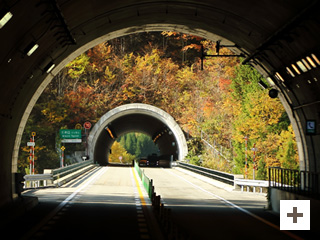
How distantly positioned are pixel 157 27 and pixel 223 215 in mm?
10205

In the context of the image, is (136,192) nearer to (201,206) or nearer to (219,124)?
(201,206)

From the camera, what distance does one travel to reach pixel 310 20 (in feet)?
52.6

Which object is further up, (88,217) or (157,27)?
(157,27)

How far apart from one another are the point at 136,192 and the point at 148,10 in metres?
11.4

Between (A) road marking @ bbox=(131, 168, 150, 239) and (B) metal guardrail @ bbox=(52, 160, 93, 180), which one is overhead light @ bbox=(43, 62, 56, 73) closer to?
(A) road marking @ bbox=(131, 168, 150, 239)

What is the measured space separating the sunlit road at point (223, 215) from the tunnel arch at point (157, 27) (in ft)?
11.0

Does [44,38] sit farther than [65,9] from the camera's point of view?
Yes

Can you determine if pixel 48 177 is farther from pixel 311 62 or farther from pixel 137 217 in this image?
pixel 311 62

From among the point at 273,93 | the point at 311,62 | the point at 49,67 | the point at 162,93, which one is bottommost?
the point at 273,93

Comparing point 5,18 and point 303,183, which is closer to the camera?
point 5,18

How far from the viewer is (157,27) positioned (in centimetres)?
2662

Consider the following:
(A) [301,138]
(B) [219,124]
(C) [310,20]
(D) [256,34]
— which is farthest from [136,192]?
(B) [219,124]

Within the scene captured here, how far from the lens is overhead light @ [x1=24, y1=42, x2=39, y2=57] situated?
17.3 meters

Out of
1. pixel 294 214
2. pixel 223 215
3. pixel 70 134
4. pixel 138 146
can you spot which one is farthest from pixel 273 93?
pixel 138 146
